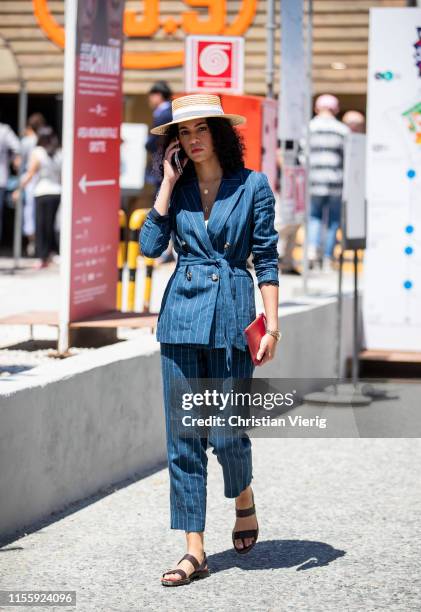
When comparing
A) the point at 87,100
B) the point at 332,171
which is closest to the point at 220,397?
the point at 87,100

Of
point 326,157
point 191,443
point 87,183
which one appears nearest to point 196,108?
point 191,443

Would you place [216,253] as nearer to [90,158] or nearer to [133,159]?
[90,158]

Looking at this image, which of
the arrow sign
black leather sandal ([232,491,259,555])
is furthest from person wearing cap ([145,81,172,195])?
black leather sandal ([232,491,259,555])

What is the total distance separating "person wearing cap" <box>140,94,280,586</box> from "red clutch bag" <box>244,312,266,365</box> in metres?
0.02

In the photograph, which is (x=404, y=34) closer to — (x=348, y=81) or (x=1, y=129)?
(x=1, y=129)

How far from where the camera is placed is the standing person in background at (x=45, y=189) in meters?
17.5

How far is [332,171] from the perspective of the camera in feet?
56.9

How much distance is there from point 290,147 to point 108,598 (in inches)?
294

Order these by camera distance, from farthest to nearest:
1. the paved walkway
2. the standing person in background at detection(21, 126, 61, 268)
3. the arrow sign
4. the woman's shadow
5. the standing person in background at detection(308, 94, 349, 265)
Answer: the standing person in background at detection(21, 126, 61, 268), the standing person in background at detection(308, 94, 349, 265), the arrow sign, the woman's shadow, the paved walkway

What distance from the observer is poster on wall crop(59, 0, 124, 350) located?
8914 millimetres

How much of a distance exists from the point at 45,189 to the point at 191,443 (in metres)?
12.3

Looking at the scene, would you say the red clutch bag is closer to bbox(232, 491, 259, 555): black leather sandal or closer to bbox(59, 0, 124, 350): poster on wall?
bbox(232, 491, 259, 555): black leather sandal

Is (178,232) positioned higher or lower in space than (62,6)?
lower

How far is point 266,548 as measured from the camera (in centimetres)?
615
